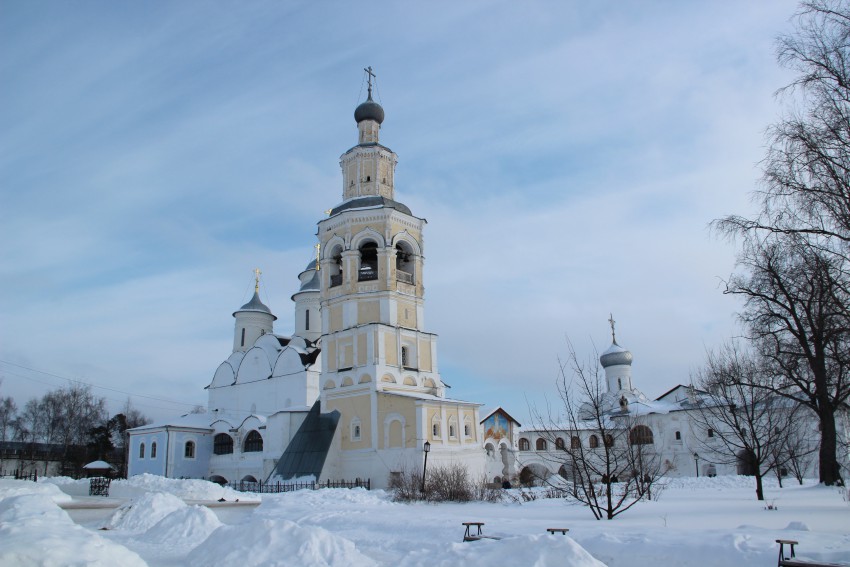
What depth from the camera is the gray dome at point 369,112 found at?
30719 millimetres

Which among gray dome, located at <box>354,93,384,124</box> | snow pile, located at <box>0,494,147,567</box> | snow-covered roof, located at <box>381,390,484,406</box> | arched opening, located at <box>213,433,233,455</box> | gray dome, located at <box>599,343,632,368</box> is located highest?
gray dome, located at <box>354,93,384,124</box>

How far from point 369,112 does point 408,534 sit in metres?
23.4

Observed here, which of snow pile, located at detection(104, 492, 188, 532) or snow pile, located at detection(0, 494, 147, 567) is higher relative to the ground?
snow pile, located at detection(0, 494, 147, 567)

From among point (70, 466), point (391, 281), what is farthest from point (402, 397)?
point (70, 466)

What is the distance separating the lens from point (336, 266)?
28.9m

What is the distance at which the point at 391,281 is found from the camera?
88.5 feet

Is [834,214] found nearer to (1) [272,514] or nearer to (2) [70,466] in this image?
(1) [272,514]

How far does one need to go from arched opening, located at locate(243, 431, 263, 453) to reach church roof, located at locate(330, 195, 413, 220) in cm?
1245

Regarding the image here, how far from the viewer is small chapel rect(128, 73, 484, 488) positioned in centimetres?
2498

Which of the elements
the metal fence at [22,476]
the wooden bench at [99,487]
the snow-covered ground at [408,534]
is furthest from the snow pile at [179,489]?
the metal fence at [22,476]

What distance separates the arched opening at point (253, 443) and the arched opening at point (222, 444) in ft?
4.85

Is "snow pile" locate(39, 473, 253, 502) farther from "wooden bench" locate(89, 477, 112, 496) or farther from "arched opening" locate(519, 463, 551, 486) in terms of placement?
"arched opening" locate(519, 463, 551, 486)

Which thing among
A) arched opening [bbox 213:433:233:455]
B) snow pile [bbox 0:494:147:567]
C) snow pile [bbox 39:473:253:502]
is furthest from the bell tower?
snow pile [bbox 0:494:147:567]

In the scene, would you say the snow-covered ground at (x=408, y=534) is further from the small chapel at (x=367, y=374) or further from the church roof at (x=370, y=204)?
the church roof at (x=370, y=204)
